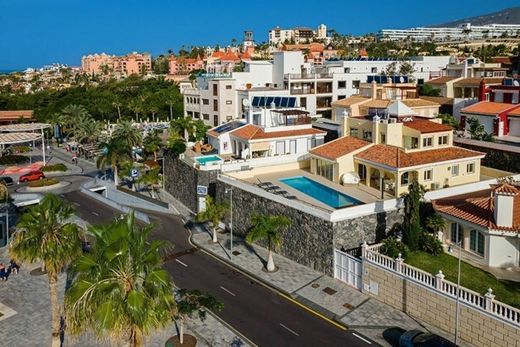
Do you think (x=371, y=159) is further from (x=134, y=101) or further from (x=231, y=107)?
(x=134, y=101)

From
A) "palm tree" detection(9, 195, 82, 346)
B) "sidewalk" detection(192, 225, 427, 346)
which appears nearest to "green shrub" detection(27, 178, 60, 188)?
"sidewalk" detection(192, 225, 427, 346)

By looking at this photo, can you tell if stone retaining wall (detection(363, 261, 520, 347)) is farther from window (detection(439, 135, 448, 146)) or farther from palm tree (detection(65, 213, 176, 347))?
window (detection(439, 135, 448, 146))

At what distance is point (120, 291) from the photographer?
1684 centimetres

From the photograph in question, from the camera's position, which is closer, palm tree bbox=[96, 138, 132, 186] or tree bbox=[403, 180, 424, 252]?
tree bbox=[403, 180, 424, 252]

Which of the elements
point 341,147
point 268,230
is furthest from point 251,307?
point 341,147

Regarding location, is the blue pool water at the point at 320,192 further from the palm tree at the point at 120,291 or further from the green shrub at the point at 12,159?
the green shrub at the point at 12,159

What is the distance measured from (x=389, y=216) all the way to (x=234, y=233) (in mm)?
14913

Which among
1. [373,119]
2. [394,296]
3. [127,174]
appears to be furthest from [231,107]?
[394,296]

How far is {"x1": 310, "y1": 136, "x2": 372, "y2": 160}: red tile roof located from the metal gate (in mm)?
13445

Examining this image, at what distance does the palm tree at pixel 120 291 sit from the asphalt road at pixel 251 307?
8.10 meters

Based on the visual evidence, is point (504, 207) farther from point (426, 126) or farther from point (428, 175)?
point (426, 126)

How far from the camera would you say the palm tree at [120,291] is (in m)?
16.5

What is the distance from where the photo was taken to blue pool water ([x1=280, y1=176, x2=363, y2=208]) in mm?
41250

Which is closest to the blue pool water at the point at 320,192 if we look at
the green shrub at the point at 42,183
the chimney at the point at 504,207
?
the chimney at the point at 504,207
